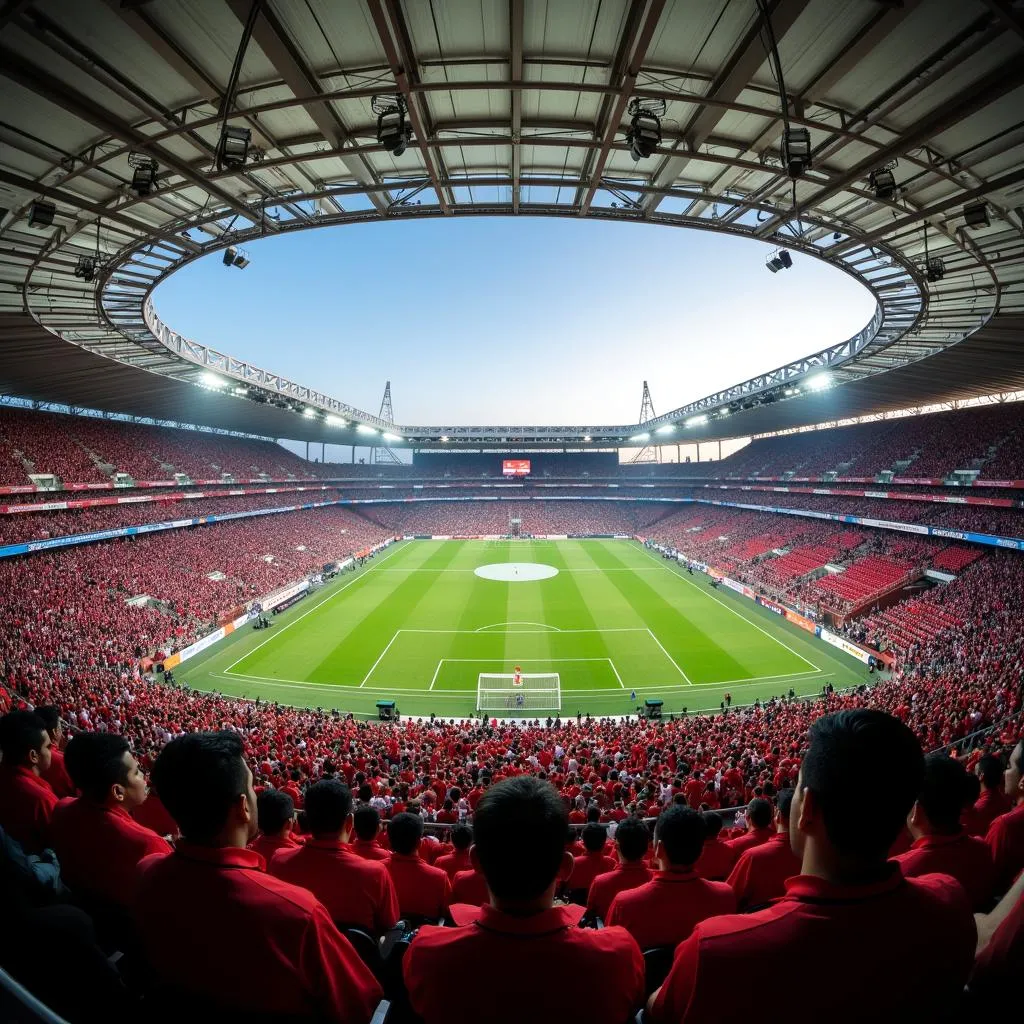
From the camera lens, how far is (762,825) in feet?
19.7

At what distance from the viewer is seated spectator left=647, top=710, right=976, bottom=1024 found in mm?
1536

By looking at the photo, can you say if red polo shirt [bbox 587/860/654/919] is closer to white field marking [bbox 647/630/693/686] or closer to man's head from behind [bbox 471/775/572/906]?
man's head from behind [bbox 471/775/572/906]

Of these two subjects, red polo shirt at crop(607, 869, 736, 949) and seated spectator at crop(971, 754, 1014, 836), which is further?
seated spectator at crop(971, 754, 1014, 836)

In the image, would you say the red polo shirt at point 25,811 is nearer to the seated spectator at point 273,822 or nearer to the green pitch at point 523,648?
the seated spectator at point 273,822

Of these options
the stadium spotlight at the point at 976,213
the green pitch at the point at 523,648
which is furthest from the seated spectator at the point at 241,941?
the green pitch at the point at 523,648

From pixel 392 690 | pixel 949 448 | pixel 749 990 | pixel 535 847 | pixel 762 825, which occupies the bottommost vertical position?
pixel 392 690

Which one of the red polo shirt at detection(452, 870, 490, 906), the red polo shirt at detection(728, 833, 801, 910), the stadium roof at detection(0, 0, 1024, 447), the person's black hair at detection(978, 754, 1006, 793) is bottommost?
the red polo shirt at detection(452, 870, 490, 906)

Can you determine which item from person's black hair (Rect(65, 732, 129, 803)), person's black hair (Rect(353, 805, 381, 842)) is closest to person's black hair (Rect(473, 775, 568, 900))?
person's black hair (Rect(65, 732, 129, 803))

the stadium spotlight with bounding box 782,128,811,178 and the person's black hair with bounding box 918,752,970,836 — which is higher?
the stadium spotlight with bounding box 782,128,811,178

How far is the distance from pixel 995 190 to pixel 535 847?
1389cm

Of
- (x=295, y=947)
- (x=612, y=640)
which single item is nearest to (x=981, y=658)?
(x=612, y=640)

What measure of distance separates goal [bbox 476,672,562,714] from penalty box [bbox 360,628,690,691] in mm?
512

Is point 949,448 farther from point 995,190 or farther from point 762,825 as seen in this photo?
point 762,825

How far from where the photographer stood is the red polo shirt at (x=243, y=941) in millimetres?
1913
